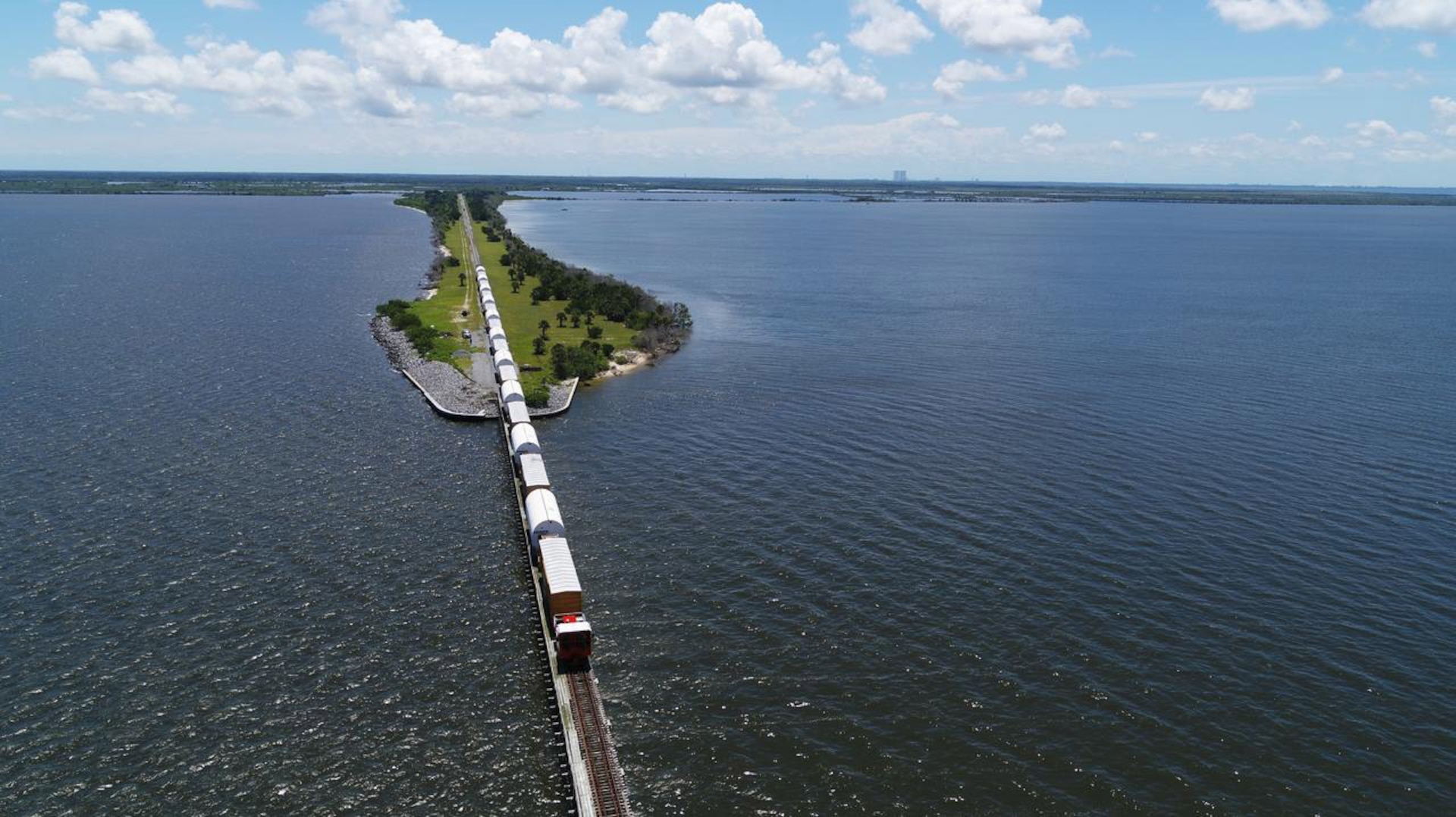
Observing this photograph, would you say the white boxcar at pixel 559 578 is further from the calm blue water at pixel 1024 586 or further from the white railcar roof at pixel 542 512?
the calm blue water at pixel 1024 586

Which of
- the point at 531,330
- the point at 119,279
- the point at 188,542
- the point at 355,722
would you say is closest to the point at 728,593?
the point at 355,722

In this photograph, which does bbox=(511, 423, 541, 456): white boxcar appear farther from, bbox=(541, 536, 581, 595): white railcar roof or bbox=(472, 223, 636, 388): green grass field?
bbox=(472, 223, 636, 388): green grass field

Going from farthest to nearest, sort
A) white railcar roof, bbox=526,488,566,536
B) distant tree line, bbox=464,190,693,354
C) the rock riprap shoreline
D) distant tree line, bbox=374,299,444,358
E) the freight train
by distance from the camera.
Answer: distant tree line, bbox=464,190,693,354, distant tree line, bbox=374,299,444,358, the rock riprap shoreline, white railcar roof, bbox=526,488,566,536, the freight train

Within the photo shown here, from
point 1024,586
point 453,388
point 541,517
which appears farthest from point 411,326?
point 1024,586

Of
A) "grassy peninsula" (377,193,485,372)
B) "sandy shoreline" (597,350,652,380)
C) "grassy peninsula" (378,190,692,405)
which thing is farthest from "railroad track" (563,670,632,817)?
"grassy peninsula" (377,193,485,372)

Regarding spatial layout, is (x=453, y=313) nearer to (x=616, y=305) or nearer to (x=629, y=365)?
(x=616, y=305)

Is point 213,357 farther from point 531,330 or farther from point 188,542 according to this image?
point 188,542

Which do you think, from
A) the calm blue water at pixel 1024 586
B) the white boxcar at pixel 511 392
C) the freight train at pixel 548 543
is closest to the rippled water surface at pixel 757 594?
the calm blue water at pixel 1024 586
